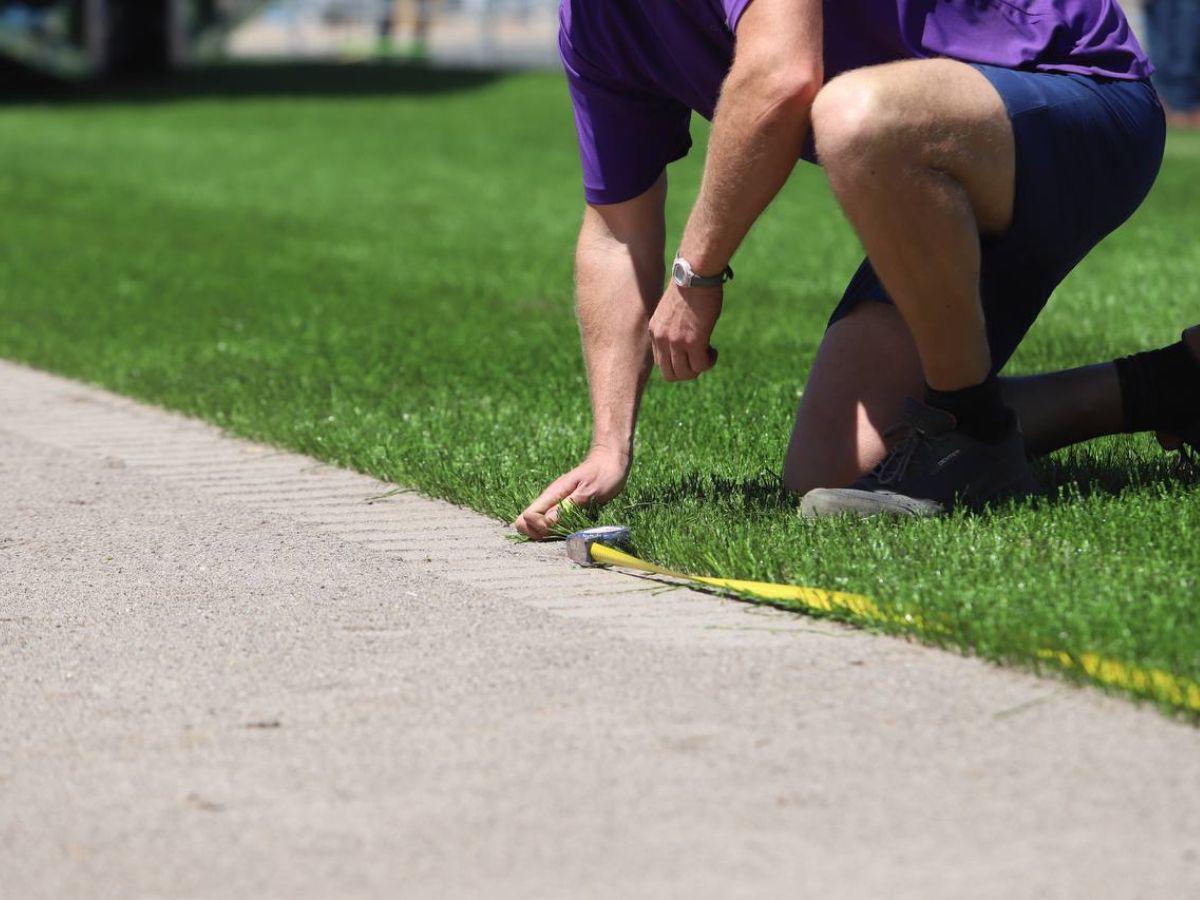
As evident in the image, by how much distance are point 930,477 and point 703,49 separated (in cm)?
97

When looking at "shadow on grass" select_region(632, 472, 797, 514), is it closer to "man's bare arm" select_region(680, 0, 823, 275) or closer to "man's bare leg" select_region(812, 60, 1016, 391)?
"man's bare leg" select_region(812, 60, 1016, 391)

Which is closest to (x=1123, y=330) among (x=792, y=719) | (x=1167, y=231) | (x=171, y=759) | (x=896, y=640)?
(x=1167, y=231)

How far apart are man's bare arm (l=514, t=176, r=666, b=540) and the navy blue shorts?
0.50 metres

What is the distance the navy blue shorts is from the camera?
3.79 m

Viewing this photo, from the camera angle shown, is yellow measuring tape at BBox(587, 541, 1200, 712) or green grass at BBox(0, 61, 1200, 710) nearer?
yellow measuring tape at BBox(587, 541, 1200, 712)

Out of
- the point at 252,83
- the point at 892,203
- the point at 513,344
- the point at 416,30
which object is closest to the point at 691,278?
the point at 892,203

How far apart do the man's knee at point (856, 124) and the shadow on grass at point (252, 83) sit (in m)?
21.0

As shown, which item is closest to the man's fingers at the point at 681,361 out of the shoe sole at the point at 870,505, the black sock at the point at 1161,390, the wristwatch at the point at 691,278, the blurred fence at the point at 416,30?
the wristwatch at the point at 691,278

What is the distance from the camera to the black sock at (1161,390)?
4.30m

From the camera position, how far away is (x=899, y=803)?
2.53 m

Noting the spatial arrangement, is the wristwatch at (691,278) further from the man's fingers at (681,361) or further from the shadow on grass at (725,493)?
the shadow on grass at (725,493)

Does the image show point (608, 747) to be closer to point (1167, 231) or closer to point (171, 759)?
point (171, 759)

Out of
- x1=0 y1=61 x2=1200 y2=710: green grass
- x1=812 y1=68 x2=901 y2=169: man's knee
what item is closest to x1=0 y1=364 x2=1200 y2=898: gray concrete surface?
x1=0 y1=61 x2=1200 y2=710: green grass

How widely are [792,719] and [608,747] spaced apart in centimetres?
29
